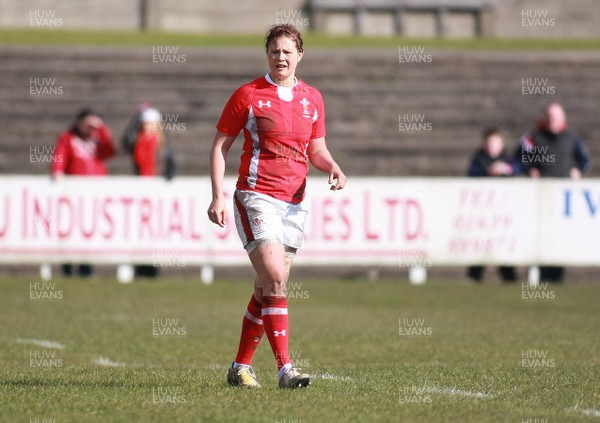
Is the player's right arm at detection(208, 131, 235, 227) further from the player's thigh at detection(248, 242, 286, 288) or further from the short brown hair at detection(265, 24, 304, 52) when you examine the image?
the short brown hair at detection(265, 24, 304, 52)

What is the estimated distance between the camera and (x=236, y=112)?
8422mm

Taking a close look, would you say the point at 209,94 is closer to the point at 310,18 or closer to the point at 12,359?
the point at 310,18

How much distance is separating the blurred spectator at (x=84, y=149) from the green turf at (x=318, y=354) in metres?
1.83

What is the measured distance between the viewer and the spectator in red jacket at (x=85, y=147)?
70.0 feet

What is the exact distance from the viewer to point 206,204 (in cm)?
2059

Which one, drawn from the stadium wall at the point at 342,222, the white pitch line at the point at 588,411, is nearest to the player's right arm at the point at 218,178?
the white pitch line at the point at 588,411

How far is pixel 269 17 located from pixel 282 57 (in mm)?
30667

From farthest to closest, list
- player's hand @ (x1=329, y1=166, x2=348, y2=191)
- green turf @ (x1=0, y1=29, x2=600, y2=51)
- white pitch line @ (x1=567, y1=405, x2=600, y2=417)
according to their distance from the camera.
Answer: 1. green turf @ (x1=0, y1=29, x2=600, y2=51)
2. player's hand @ (x1=329, y1=166, x2=348, y2=191)
3. white pitch line @ (x1=567, y1=405, x2=600, y2=417)

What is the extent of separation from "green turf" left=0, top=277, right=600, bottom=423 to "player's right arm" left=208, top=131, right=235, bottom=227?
40.6 inches

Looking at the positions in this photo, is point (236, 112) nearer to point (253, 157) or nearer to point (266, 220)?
point (253, 157)

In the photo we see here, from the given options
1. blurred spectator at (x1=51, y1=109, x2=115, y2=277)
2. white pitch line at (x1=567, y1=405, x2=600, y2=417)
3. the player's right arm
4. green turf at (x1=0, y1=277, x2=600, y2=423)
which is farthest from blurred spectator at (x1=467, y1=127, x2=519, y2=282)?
white pitch line at (x1=567, y1=405, x2=600, y2=417)

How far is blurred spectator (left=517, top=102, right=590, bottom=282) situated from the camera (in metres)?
21.5

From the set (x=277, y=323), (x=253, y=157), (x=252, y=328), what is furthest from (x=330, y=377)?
(x=253, y=157)

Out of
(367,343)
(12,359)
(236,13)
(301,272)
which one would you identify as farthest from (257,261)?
(236,13)
